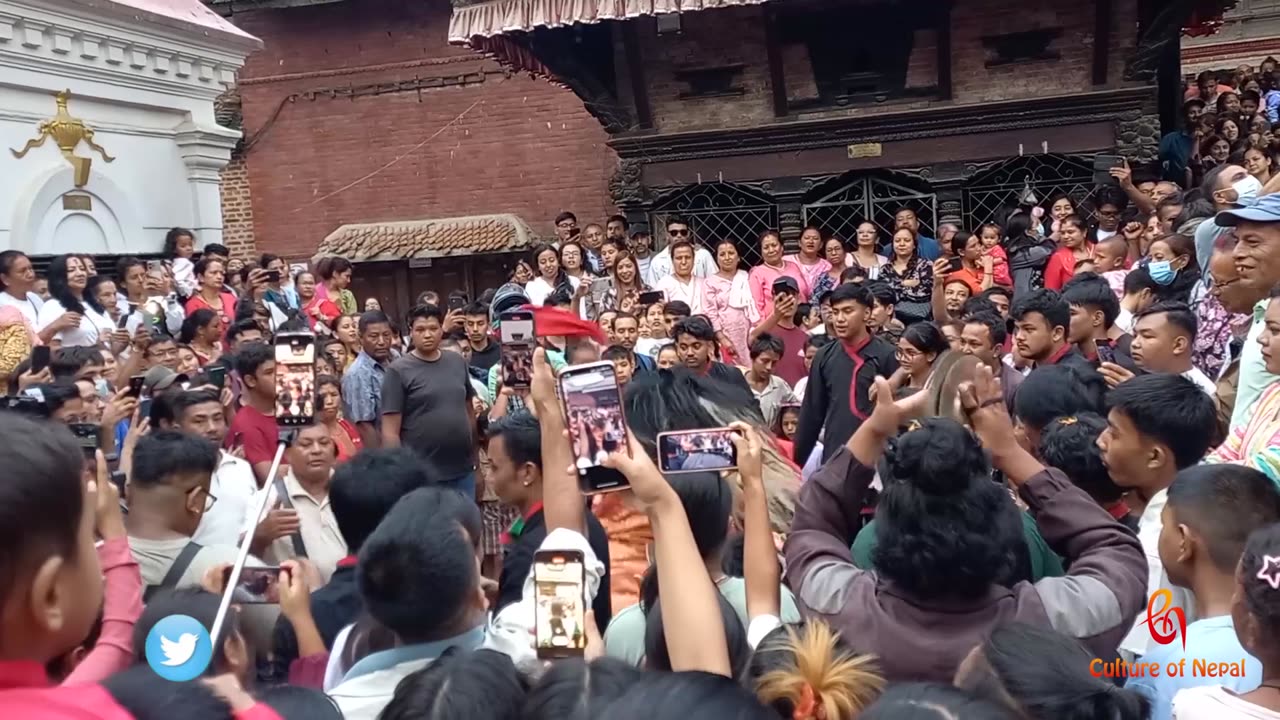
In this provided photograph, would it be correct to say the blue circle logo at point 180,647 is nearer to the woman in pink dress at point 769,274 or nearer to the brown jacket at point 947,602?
the brown jacket at point 947,602

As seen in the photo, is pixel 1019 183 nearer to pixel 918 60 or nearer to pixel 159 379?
pixel 918 60

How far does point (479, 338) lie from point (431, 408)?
145 cm

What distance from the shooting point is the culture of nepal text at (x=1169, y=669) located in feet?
6.91

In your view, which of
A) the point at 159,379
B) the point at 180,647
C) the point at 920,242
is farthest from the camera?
the point at 920,242

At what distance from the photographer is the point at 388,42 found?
14.2 m

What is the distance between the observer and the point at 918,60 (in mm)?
11484

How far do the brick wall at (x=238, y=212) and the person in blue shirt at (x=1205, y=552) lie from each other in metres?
14.1

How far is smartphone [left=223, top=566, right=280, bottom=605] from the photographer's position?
8.74 ft

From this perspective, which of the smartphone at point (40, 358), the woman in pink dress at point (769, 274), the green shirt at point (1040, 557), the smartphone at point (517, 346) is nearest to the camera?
the green shirt at point (1040, 557)

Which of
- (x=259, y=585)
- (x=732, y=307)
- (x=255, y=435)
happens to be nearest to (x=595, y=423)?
(x=259, y=585)

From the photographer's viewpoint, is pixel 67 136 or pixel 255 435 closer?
pixel 255 435

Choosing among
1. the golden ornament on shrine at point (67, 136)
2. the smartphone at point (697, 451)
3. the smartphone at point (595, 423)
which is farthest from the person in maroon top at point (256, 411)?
the golden ornament on shrine at point (67, 136)

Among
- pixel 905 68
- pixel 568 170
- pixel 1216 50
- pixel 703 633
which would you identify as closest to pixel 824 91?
pixel 905 68

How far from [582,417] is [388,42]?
12759 millimetres
